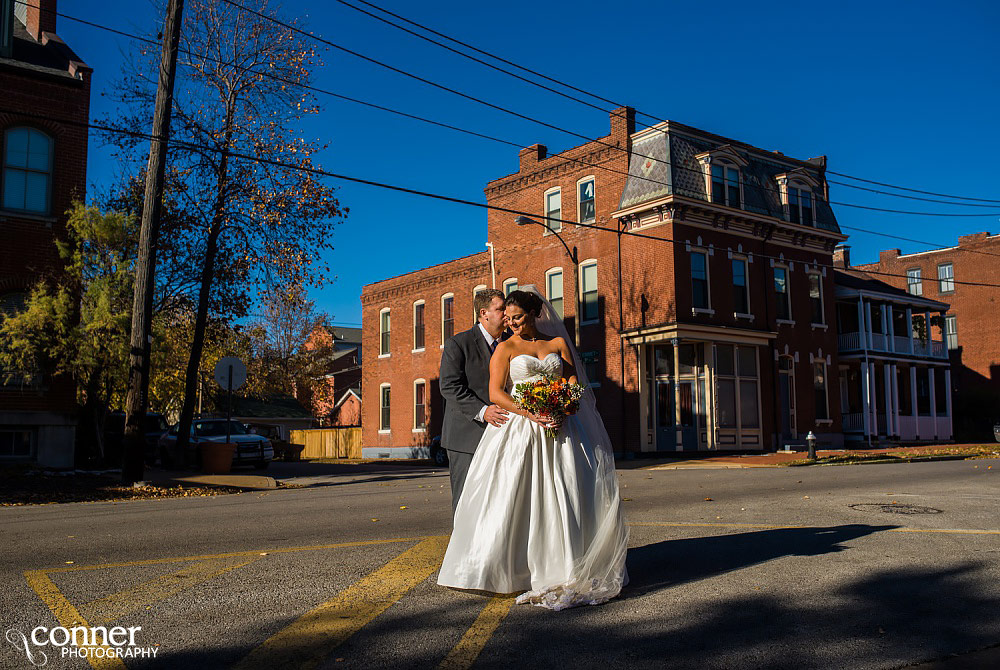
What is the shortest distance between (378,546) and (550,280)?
26022 mm

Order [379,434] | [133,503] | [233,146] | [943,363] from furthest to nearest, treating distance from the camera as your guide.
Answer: [379,434] < [943,363] < [233,146] < [133,503]

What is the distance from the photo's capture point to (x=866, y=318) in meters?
36.2

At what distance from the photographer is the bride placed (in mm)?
5285

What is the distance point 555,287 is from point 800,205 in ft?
33.4

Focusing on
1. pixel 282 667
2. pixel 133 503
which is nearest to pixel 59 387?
pixel 133 503

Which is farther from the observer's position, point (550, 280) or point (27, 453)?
point (550, 280)

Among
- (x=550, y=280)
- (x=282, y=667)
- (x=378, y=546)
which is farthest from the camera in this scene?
(x=550, y=280)

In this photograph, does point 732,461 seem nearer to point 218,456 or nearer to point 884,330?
point 218,456

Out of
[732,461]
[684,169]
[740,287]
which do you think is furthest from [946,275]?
[732,461]

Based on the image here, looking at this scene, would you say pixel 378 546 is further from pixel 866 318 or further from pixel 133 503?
pixel 866 318

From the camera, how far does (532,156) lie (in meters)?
34.2

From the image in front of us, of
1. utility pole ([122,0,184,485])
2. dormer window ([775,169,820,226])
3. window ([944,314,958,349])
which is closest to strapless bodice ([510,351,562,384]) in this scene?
utility pole ([122,0,184,485])

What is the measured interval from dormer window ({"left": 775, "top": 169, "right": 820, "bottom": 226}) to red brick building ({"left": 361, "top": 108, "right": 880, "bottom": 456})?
0.06 m
